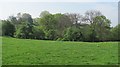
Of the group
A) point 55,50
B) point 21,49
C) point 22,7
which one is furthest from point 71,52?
point 22,7

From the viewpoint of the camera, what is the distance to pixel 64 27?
34.2 ft

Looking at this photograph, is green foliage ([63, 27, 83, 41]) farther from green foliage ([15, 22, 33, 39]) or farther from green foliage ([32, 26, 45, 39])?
green foliage ([15, 22, 33, 39])

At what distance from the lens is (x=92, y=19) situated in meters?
11.7

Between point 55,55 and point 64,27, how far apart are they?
2.75 metres

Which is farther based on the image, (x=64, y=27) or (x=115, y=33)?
(x=115, y=33)

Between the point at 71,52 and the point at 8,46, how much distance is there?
7.96 ft

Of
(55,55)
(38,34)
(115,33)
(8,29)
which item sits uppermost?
(8,29)

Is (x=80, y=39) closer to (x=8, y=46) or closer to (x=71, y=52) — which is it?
(x=71, y=52)

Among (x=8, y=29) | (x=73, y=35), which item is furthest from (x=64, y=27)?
(x=8, y=29)

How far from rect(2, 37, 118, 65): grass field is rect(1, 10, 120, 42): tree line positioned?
3.07ft

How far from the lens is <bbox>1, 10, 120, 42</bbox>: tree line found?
1060cm

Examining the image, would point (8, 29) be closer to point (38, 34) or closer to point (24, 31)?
point (24, 31)

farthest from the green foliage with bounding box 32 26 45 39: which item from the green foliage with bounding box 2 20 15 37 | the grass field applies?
the grass field

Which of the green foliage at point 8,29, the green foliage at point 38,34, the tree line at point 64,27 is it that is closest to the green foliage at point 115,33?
the tree line at point 64,27
